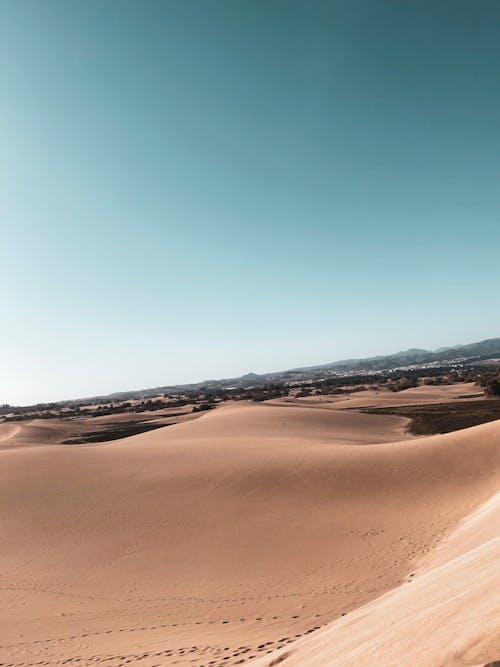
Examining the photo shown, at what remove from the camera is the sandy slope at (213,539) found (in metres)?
8.42

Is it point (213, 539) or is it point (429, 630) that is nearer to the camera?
point (429, 630)

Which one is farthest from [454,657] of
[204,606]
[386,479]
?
[386,479]

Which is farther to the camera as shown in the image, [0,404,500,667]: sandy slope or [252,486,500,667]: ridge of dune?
[0,404,500,667]: sandy slope

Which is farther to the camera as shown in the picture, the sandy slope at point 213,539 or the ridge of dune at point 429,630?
the sandy slope at point 213,539

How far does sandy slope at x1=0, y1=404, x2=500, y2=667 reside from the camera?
8422 millimetres

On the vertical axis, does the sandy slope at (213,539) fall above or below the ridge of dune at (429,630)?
below

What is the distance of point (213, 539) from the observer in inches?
539

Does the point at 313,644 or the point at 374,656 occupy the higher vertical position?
the point at 374,656

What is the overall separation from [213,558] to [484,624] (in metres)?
9.62

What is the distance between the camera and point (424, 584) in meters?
6.91

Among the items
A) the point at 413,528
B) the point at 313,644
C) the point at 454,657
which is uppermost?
the point at 454,657

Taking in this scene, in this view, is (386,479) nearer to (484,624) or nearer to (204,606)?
(204,606)

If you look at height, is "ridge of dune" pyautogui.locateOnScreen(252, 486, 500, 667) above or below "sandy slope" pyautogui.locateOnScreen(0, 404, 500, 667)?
above

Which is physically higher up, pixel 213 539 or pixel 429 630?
pixel 429 630
